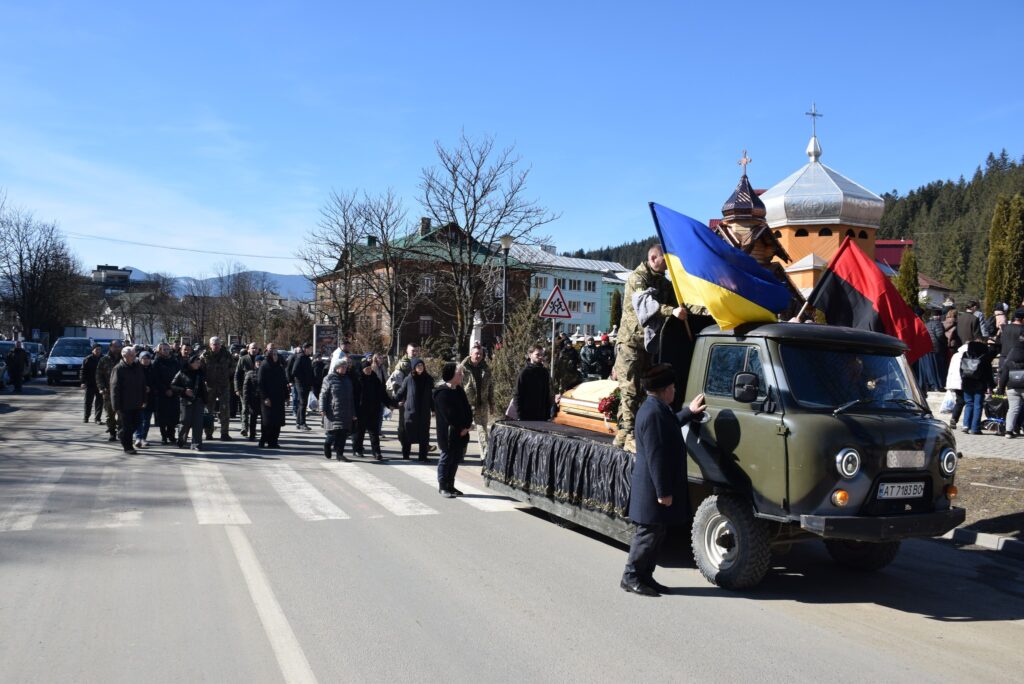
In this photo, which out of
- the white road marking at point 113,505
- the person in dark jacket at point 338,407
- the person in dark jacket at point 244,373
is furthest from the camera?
the person in dark jacket at point 244,373

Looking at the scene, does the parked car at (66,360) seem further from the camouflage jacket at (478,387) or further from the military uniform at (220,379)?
A: the camouflage jacket at (478,387)

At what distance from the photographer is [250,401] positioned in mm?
17109

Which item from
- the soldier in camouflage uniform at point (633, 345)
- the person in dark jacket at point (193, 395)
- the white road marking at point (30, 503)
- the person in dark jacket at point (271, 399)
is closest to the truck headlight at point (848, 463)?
the soldier in camouflage uniform at point (633, 345)

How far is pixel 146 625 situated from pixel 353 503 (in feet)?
15.5

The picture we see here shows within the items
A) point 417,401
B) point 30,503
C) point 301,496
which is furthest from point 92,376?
point 301,496

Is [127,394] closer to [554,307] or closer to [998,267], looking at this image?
[554,307]

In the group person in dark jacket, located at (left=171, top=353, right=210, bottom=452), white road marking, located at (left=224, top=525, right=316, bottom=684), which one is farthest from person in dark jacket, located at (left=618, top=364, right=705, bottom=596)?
person in dark jacket, located at (left=171, top=353, right=210, bottom=452)

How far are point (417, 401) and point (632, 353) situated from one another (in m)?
6.29

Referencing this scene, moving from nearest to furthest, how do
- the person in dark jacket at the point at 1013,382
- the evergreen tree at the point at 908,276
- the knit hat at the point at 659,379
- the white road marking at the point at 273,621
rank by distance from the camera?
1. the white road marking at the point at 273,621
2. the knit hat at the point at 659,379
3. the person in dark jacket at the point at 1013,382
4. the evergreen tree at the point at 908,276

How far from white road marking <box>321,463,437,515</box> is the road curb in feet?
19.4

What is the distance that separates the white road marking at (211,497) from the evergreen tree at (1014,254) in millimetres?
43617

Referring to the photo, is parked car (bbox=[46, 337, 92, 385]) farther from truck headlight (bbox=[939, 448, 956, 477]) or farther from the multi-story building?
the multi-story building

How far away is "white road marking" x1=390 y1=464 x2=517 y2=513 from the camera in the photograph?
10156mm

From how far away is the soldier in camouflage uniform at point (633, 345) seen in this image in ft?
26.7
